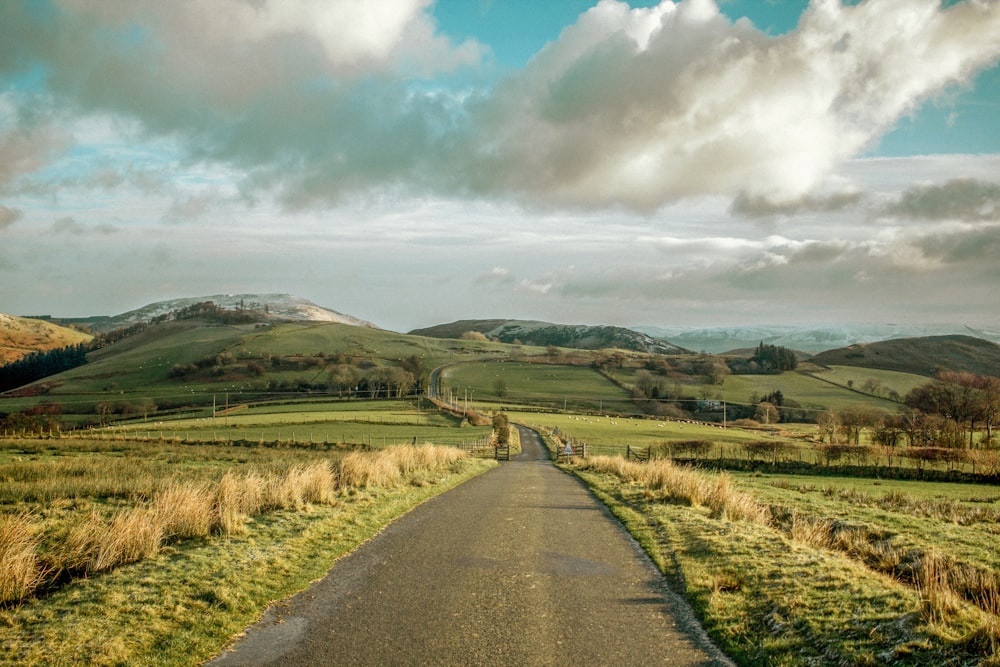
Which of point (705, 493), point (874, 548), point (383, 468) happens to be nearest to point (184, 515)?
point (383, 468)

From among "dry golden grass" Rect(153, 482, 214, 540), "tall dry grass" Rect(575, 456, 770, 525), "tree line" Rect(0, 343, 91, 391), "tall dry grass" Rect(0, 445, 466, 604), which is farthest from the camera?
"tree line" Rect(0, 343, 91, 391)

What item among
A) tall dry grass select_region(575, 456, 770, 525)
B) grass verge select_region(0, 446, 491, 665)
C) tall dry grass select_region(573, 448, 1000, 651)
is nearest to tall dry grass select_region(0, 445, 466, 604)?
grass verge select_region(0, 446, 491, 665)

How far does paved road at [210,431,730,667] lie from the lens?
22.7 feet

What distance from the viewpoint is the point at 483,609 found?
842cm

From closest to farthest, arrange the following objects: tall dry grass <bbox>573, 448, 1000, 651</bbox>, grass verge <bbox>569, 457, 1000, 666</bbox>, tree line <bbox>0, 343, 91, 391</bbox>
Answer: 1. grass verge <bbox>569, 457, 1000, 666</bbox>
2. tall dry grass <bbox>573, 448, 1000, 651</bbox>
3. tree line <bbox>0, 343, 91, 391</bbox>

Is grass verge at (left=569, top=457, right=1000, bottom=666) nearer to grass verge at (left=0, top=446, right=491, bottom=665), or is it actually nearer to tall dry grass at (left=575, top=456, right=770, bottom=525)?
tall dry grass at (left=575, top=456, right=770, bottom=525)

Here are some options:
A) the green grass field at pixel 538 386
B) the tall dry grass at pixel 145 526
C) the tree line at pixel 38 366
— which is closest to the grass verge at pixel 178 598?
the tall dry grass at pixel 145 526

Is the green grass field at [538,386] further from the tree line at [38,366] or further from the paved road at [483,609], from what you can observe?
the paved road at [483,609]

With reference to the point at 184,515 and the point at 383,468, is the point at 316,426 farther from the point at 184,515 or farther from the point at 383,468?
the point at 184,515

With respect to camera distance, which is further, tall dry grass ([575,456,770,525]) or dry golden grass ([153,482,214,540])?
tall dry grass ([575,456,770,525])

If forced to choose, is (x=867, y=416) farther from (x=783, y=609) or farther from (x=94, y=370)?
(x=94, y=370)

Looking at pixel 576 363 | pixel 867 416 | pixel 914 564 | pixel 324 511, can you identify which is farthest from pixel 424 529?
pixel 576 363

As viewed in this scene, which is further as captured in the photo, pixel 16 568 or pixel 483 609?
pixel 16 568

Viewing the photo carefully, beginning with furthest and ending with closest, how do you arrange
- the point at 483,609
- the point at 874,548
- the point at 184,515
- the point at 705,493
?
1. the point at 705,493
2. the point at 874,548
3. the point at 184,515
4. the point at 483,609
